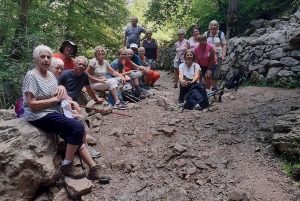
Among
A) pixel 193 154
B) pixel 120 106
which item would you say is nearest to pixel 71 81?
pixel 120 106

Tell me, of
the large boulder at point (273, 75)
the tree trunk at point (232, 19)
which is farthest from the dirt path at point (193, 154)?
the tree trunk at point (232, 19)

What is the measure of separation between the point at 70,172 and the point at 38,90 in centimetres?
107

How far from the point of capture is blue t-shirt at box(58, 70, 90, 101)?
4.50m

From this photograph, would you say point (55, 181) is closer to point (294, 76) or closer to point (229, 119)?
point (229, 119)

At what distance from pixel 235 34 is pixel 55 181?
9369 mm

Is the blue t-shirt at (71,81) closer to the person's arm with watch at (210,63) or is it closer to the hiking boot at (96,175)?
the hiking boot at (96,175)

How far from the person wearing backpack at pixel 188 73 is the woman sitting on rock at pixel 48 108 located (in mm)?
3276

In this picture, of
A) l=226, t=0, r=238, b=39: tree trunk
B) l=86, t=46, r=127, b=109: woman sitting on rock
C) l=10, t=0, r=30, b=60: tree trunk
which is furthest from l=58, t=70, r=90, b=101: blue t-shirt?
l=226, t=0, r=238, b=39: tree trunk

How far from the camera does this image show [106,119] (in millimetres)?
5504

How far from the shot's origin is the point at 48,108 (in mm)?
3301

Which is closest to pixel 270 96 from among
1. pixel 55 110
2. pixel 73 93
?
pixel 73 93

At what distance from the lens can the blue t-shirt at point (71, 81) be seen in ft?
14.8

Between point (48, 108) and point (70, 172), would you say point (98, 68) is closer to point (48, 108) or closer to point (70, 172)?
point (48, 108)

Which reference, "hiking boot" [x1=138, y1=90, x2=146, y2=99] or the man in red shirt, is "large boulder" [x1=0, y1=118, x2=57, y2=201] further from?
"hiking boot" [x1=138, y1=90, x2=146, y2=99]
